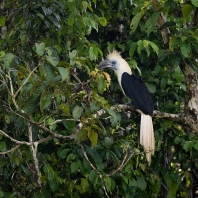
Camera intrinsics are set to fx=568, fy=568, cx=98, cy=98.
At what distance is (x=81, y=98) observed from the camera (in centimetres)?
317

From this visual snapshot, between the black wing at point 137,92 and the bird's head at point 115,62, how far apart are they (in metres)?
0.06

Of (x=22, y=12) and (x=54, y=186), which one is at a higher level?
(x=22, y=12)

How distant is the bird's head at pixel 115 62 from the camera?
4.82 m

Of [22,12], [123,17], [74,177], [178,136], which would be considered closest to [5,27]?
[22,12]

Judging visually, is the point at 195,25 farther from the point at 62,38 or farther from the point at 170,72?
the point at 62,38

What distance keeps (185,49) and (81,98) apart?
0.87 metres

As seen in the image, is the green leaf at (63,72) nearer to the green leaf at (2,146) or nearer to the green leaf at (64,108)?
the green leaf at (64,108)

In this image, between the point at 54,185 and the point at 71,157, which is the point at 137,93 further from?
the point at 54,185

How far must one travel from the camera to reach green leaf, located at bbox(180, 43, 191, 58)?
3.63m

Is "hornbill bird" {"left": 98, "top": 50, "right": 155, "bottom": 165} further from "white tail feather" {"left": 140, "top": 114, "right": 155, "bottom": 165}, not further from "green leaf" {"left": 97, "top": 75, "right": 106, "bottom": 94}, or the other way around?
"green leaf" {"left": 97, "top": 75, "right": 106, "bottom": 94}

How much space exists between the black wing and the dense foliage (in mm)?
79

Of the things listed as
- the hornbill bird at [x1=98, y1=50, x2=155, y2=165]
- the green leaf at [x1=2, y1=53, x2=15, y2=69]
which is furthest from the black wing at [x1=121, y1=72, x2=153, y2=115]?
the green leaf at [x1=2, y1=53, x2=15, y2=69]

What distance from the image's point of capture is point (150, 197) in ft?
14.9

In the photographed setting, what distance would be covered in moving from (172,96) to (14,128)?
159cm
